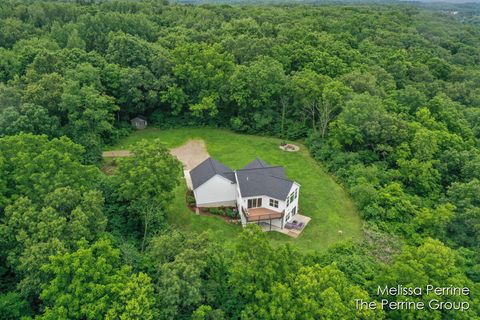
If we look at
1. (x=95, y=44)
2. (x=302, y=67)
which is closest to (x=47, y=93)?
(x=95, y=44)

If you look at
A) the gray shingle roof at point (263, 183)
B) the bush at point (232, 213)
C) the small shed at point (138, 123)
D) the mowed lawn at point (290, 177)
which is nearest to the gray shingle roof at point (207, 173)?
the gray shingle roof at point (263, 183)

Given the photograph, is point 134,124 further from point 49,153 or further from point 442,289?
point 442,289

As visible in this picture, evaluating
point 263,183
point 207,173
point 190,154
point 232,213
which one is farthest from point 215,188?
point 190,154

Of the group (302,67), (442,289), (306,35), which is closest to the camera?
(442,289)

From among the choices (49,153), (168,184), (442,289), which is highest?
(49,153)

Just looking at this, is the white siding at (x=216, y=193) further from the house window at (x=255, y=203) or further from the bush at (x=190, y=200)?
the house window at (x=255, y=203)
